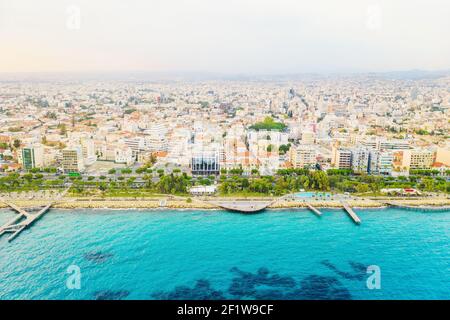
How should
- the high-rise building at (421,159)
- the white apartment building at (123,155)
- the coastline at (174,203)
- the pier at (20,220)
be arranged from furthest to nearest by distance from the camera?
1. the white apartment building at (123,155)
2. the high-rise building at (421,159)
3. the coastline at (174,203)
4. the pier at (20,220)

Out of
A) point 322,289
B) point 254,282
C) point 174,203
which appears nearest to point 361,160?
point 174,203

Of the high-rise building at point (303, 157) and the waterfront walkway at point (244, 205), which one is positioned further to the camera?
the high-rise building at point (303, 157)

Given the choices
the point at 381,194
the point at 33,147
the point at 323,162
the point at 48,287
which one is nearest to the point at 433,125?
the point at 323,162

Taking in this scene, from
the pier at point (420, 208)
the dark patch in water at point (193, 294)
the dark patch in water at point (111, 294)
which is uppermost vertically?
the dark patch in water at point (111, 294)

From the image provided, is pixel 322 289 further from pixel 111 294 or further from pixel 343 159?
pixel 343 159

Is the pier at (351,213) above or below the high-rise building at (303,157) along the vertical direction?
below

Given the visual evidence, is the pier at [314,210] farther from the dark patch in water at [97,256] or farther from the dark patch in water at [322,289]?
the dark patch in water at [97,256]

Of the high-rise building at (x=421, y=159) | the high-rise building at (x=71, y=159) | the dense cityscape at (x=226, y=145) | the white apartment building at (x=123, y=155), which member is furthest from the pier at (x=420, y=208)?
the high-rise building at (x=71, y=159)
